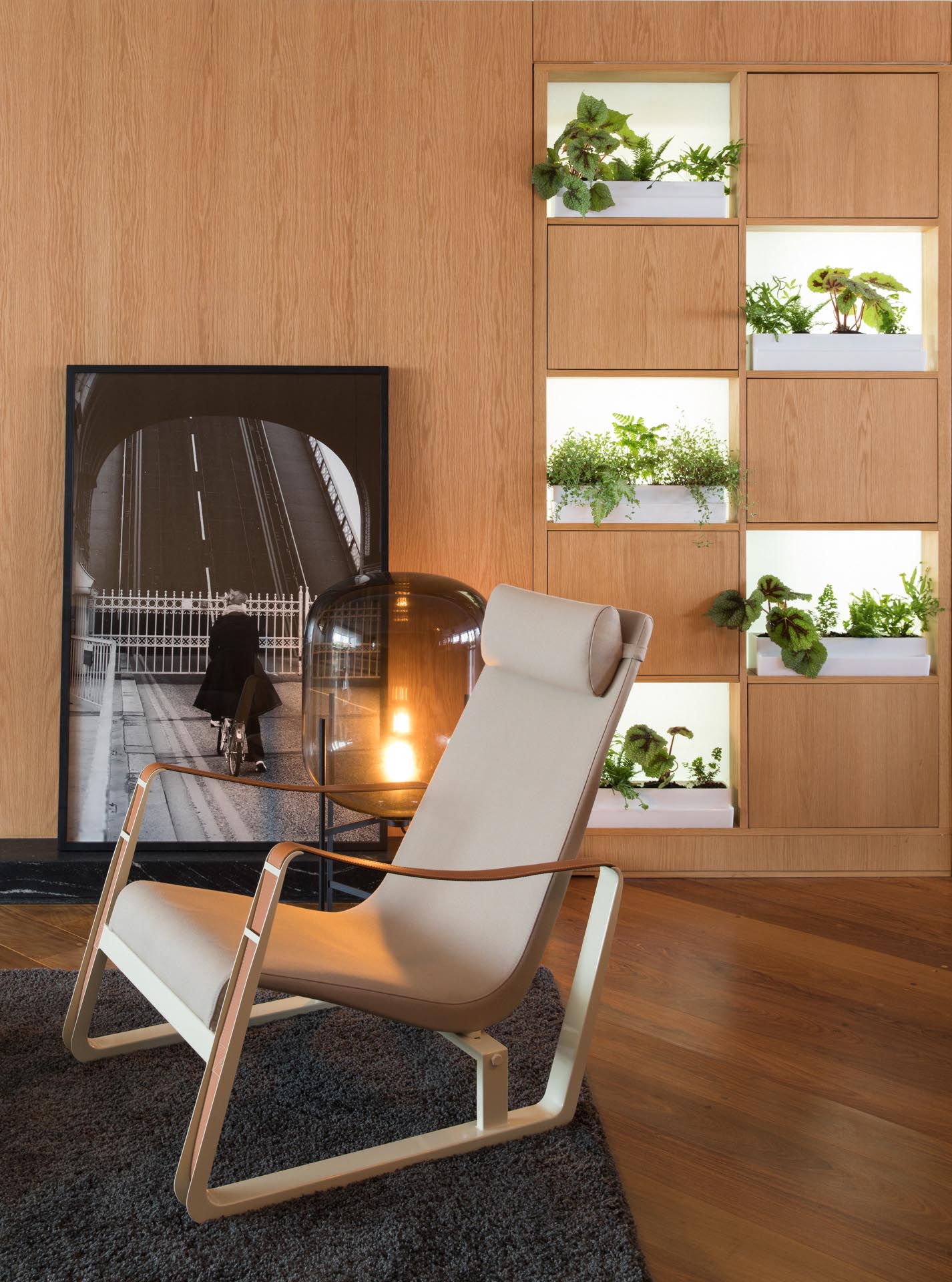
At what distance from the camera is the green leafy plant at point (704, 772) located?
345 cm

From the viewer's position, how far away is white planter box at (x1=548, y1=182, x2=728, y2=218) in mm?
3346

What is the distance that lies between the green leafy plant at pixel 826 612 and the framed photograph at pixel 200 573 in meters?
1.45

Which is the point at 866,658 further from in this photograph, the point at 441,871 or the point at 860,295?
the point at 441,871

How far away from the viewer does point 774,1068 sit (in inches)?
83.4

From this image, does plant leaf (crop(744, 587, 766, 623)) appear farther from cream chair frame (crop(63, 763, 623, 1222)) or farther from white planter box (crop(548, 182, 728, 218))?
cream chair frame (crop(63, 763, 623, 1222))

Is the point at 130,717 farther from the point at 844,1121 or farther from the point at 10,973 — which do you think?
the point at 844,1121

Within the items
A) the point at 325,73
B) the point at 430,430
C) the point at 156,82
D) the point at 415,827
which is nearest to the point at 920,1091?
the point at 415,827

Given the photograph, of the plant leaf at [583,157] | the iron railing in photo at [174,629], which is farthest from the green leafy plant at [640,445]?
the iron railing in photo at [174,629]

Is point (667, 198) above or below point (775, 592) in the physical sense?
above

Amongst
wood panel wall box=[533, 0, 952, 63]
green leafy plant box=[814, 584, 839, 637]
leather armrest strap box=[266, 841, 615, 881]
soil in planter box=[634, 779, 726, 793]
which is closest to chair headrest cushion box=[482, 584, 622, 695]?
leather armrest strap box=[266, 841, 615, 881]

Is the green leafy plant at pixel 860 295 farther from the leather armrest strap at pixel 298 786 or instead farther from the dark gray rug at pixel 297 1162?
the dark gray rug at pixel 297 1162

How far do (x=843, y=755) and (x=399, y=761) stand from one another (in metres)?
1.48

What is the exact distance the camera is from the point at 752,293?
342cm

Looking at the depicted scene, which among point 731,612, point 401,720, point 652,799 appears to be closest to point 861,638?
point 731,612
